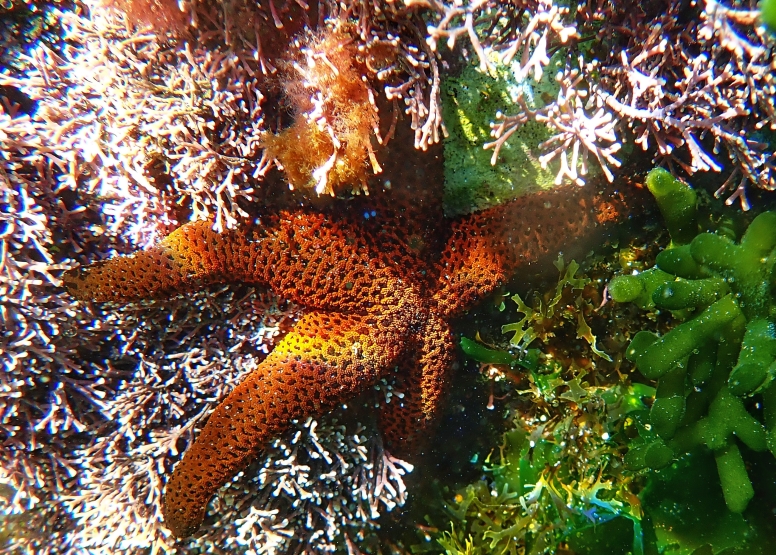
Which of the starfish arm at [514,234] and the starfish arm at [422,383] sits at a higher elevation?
the starfish arm at [514,234]

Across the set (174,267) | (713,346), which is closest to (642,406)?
(713,346)

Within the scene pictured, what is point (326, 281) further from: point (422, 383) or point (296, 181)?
point (422, 383)

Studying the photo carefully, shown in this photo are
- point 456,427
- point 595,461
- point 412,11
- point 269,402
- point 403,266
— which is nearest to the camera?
point 412,11

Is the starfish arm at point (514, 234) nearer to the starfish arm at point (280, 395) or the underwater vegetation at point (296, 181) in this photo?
the underwater vegetation at point (296, 181)

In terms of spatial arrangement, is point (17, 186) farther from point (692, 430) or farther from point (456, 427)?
point (692, 430)

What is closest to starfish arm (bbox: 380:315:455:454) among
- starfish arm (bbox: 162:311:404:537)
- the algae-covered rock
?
starfish arm (bbox: 162:311:404:537)

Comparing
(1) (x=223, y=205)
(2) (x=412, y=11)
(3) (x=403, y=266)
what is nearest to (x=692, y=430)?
(3) (x=403, y=266)

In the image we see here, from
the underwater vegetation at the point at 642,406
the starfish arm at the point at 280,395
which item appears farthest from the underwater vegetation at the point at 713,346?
the starfish arm at the point at 280,395
